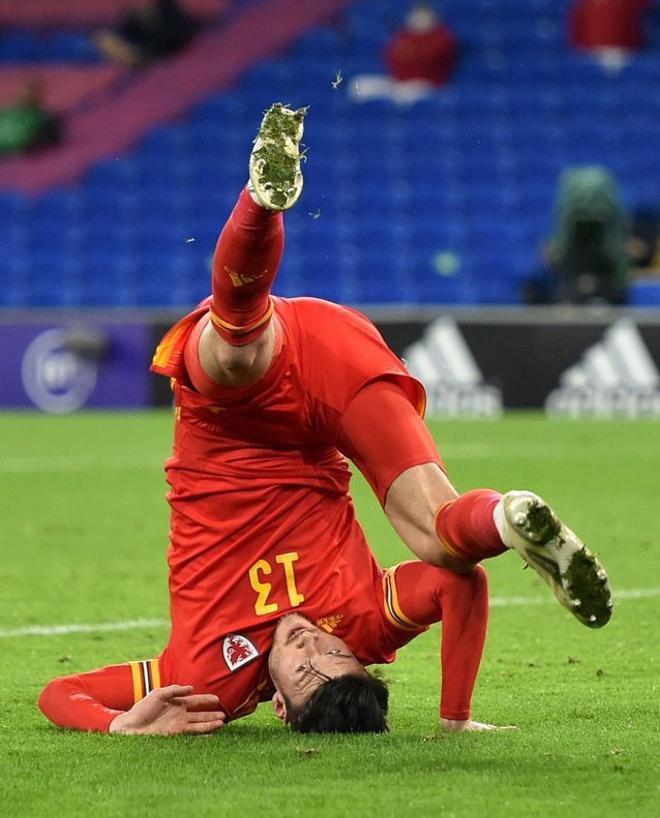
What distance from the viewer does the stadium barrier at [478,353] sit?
54.0 feet

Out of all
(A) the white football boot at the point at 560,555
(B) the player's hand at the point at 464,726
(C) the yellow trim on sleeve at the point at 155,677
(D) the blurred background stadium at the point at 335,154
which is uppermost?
(D) the blurred background stadium at the point at 335,154

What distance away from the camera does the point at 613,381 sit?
54.5 ft

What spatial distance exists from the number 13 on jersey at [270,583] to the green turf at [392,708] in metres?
0.34

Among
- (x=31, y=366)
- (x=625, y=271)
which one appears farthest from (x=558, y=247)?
(x=31, y=366)

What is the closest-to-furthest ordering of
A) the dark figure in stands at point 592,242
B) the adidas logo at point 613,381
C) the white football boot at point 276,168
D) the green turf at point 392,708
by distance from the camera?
the green turf at point 392,708, the white football boot at point 276,168, the adidas logo at point 613,381, the dark figure in stands at point 592,242

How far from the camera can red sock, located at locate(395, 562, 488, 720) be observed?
466 centimetres

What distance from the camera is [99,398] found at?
17391 mm

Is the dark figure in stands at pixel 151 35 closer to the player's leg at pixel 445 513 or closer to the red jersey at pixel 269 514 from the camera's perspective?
the red jersey at pixel 269 514

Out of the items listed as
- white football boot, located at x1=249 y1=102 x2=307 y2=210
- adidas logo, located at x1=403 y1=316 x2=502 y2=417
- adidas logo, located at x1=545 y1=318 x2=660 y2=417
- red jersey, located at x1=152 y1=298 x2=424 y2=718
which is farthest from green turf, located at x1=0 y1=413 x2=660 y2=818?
adidas logo, located at x1=403 y1=316 x2=502 y2=417

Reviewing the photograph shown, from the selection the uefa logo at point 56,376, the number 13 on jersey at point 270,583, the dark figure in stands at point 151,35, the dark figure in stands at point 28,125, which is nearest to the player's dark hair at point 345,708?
the number 13 on jersey at point 270,583

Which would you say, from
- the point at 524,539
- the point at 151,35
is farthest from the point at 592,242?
the point at 524,539

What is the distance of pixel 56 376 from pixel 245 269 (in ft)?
43.5

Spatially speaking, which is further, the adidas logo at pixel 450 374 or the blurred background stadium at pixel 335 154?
the blurred background stadium at pixel 335 154

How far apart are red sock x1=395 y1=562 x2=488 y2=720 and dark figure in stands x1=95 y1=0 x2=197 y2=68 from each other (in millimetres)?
18398
